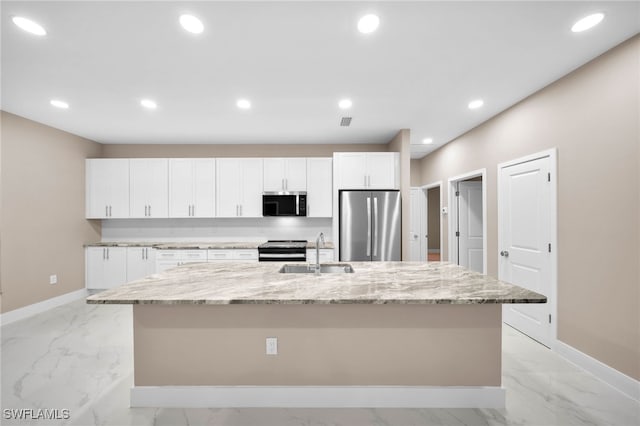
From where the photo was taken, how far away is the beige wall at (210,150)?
539cm

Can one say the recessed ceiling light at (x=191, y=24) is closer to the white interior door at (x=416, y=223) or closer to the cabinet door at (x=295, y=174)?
the cabinet door at (x=295, y=174)

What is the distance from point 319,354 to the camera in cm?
206

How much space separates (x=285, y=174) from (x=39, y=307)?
3811 mm

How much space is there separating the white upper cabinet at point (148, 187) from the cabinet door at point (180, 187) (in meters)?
0.08

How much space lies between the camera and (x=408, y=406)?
2.04m

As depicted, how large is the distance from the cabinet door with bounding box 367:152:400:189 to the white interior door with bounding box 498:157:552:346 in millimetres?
1453

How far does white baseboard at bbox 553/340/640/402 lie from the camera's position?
2.17 m

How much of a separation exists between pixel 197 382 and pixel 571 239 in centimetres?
322

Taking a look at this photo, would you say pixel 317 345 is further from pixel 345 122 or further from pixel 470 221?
pixel 470 221

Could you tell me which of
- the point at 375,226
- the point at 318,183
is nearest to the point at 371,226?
the point at 375,226

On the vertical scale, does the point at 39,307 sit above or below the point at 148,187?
below

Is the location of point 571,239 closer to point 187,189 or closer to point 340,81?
point 340,81

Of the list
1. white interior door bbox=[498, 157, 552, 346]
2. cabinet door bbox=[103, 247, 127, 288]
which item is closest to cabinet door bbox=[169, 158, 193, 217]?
cabinet door bbox=[103, 247, 127, 288]

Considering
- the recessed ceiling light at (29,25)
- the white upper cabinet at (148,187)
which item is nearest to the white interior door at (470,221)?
the white upper cabinet at (148,187)
